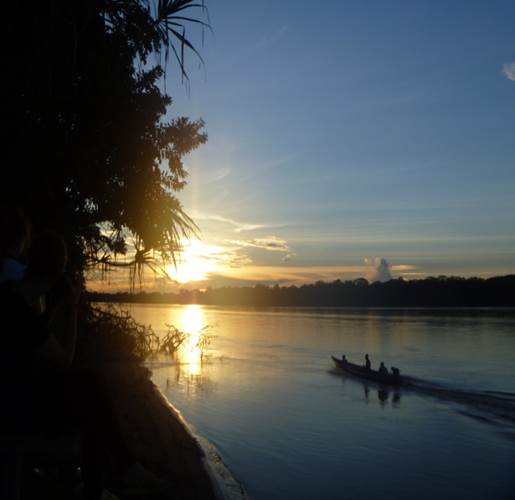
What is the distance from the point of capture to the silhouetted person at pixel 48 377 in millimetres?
3004

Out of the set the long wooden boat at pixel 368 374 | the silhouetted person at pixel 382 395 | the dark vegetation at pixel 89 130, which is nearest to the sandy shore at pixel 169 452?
the dark vegetation at pixel 89 130

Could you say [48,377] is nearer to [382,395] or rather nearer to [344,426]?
[344,426]

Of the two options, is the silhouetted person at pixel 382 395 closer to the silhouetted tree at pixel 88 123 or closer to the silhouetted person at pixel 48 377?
the silhouetted tree at pixel 88 123

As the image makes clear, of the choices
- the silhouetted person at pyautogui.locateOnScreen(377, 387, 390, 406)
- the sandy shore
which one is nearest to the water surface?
the silhouetted person at pyautogui.locateOnScreen(377, 387, 390, 406)

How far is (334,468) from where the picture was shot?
42.4 feet

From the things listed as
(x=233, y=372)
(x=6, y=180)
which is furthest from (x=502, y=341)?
(x=6, y=180)

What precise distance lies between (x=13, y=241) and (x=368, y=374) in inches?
1168

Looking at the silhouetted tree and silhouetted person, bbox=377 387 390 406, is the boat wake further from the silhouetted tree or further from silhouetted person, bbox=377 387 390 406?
the silhouetted tree

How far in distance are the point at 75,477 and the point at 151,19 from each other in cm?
457

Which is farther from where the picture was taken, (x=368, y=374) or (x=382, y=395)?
(x=368, y=374)

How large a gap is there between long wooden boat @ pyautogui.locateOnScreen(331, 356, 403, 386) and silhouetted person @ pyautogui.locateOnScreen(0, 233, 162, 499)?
90.0 ft

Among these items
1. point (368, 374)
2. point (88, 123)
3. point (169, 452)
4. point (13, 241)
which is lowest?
point (368, 374)

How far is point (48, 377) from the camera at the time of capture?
308 cm

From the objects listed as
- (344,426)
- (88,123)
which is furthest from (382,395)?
(88,123)
